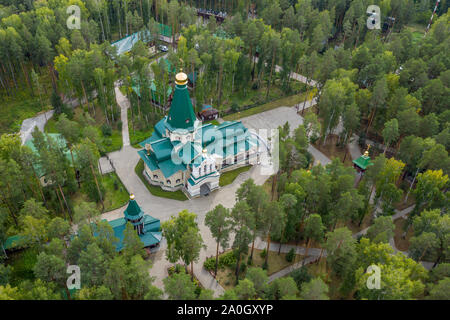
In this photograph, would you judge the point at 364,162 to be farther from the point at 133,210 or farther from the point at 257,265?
the point at 133,210

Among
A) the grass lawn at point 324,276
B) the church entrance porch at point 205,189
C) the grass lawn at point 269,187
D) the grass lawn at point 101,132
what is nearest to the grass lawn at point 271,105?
the grass lawn at point 269,187

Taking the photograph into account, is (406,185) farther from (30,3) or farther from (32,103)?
(30,3)

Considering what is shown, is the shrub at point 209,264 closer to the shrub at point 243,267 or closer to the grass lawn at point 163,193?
the shrub at point 243,267

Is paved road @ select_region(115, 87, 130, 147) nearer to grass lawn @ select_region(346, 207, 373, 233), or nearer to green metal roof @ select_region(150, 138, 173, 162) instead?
green metal roof @ select_region(150, 138, 173, 162)

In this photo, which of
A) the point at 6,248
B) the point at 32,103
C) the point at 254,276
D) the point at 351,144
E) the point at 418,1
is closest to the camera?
the point at 254,276

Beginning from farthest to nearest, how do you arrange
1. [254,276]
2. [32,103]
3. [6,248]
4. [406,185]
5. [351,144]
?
[32,103] → [351,144] → [406,185] → [6,248] → [254,276]

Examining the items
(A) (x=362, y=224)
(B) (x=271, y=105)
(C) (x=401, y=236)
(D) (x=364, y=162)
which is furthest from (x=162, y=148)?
Answer: (C) (x=401, y=236)
